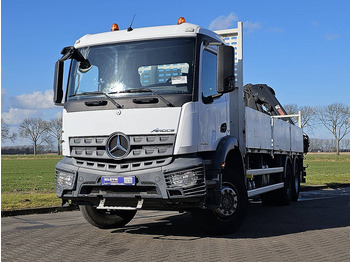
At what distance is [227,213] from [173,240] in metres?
1.04

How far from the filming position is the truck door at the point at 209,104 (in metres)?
7.16

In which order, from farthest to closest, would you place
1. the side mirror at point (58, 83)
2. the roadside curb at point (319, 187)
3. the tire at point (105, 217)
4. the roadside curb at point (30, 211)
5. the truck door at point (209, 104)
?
the roadside curb at point (319, 187) < the roadside curb at point (30, 211) < the tire at point (105, 217) < the side mirror at point (58, 83) < the truck door at point (209, 104)

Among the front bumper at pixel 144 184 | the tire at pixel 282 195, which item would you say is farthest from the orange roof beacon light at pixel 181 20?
the tire at pixel 282 195

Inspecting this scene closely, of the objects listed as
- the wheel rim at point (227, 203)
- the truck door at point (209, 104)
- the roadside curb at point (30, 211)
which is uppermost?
the truck door at point (209, 104)

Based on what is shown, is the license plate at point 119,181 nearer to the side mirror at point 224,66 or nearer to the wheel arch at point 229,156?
the wheel arch at point 229,156

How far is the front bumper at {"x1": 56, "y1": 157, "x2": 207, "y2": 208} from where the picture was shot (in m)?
6.74

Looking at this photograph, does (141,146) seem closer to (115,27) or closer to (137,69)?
(137,69)

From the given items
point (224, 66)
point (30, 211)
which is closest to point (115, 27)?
point (224, 66)

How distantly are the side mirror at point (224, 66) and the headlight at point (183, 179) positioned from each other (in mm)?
1411

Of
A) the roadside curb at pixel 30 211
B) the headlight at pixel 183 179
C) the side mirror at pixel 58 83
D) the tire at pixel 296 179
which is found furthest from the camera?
the tire at pixel 296 179

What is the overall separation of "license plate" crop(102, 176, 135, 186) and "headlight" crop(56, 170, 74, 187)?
1.93 feet

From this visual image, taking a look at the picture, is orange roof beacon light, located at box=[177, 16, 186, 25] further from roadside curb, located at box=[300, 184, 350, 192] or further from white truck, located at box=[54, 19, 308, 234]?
roadside curb, located at box=[300, 184, 350, 192]

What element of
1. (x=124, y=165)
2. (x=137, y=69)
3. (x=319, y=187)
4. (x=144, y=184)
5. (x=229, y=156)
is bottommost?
(x=319, y=187)

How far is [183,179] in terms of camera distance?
22.1 feet
